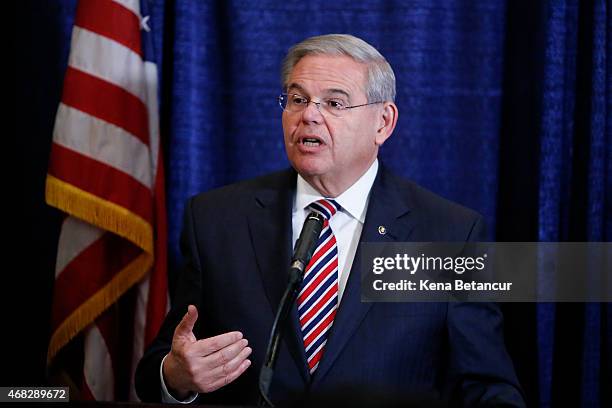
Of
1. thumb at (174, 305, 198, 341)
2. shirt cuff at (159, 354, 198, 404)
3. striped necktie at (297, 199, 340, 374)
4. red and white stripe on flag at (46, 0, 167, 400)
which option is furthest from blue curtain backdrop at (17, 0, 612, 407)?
thumb at (174, 305, 198, 341)

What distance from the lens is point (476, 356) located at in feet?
5.90

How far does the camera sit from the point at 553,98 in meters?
2.43

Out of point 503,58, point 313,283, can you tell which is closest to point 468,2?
point 503,58

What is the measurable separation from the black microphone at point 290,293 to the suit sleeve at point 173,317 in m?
0.54

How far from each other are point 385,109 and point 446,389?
2.38 ft

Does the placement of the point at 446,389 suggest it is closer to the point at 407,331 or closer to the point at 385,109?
the point at 407,331

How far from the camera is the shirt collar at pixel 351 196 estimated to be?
197 cm

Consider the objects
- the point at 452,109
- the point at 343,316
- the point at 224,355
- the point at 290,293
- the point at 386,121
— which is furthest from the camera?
the point at 452,109

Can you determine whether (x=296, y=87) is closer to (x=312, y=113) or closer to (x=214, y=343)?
(x=312, y=113)

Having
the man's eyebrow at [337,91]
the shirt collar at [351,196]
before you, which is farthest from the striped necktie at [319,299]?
the man's eyebrow at [337,91]

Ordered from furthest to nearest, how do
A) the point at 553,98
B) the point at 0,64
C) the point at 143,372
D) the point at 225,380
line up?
the point at 0,64 → the point at 553,98 → the point at 143,372 → the point at 225,380

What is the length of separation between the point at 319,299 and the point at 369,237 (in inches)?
7.8

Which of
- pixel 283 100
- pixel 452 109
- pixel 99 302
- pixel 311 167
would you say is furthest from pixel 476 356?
pixel 99 302

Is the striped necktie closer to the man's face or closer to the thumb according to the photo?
the man's face
